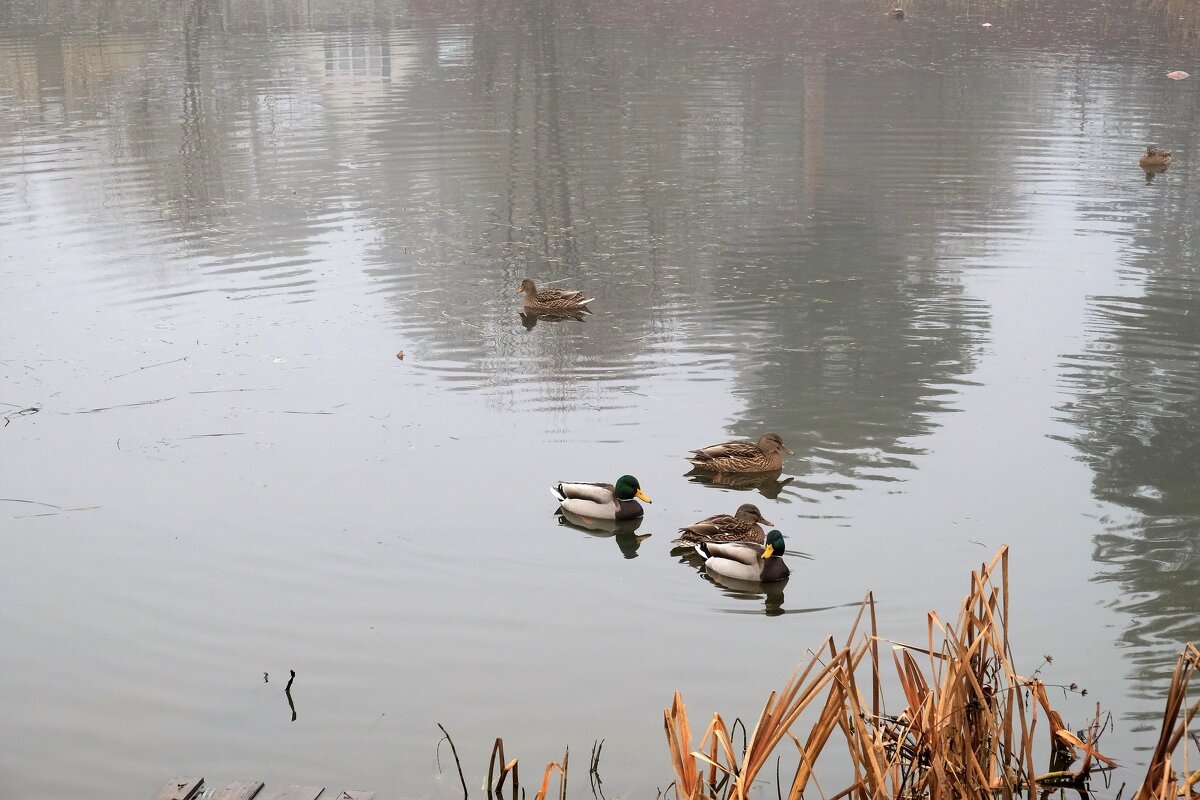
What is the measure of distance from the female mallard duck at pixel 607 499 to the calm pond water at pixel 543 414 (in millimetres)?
207

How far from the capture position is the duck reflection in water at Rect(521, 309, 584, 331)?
44.2 feet

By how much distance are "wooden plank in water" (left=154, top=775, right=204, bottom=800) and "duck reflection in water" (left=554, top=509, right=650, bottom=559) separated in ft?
11.5

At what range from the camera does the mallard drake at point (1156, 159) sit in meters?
19.1

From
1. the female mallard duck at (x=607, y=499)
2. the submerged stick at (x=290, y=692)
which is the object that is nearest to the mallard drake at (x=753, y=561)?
the female mallard duck at (x=607, y=499)

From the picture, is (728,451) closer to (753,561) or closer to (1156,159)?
(753,561)

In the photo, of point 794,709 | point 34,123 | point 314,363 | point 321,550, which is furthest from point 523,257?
point 34,123

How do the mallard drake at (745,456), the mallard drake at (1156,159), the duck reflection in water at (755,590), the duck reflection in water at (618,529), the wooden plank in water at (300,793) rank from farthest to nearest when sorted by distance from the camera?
1. the mallard drake at (1156,159)
2. the mallard drake at (745,456)
3. the duck reflection in water at (618,529)
4. the duck reflection in water at (755,590)
5. the wooden plank in water at (300,793)

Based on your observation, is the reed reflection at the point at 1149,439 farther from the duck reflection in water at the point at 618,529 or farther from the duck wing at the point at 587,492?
the duck wing at the point at 587,492

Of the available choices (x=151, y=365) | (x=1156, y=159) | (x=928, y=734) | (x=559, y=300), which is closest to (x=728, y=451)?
(x=559, y=300)

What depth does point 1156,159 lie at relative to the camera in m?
19.1

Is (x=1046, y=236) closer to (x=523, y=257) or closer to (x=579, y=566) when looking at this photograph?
(x=523, y=257)

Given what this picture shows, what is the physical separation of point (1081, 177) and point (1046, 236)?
3643 millimetres

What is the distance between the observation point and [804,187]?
1906 cm

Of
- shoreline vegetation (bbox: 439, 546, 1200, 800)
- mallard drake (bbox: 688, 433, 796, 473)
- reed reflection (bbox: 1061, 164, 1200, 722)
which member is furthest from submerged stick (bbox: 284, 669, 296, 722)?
reed reflection (bbox: 1061, 164, 1200, 722)
